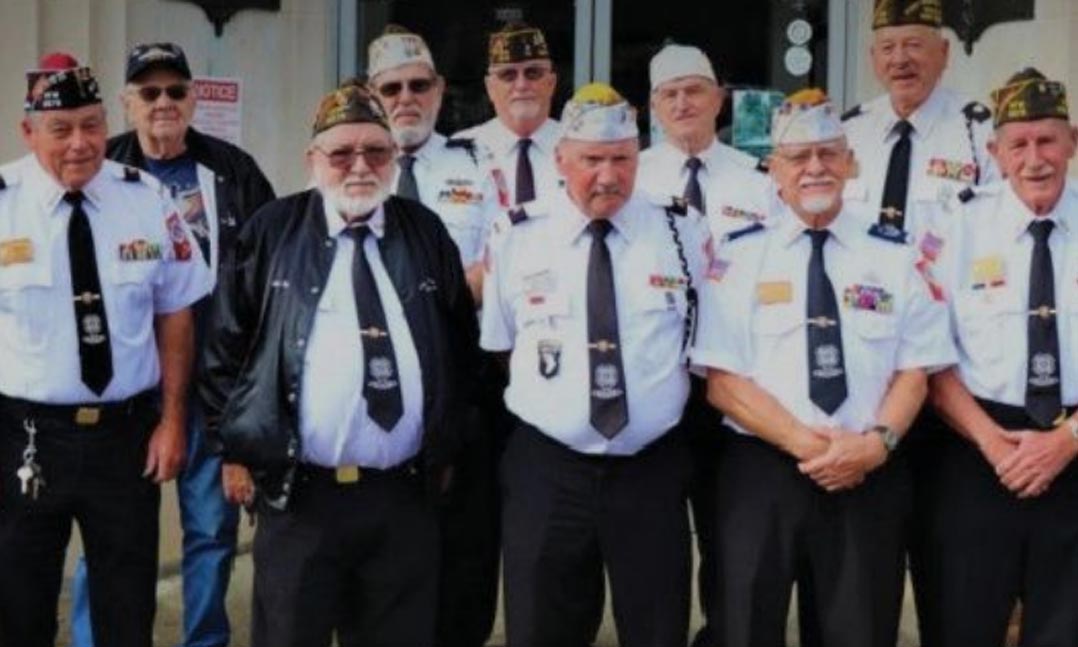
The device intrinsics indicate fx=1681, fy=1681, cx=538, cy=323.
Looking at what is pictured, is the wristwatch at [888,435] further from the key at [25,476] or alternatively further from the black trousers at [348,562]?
the key at [25,476]

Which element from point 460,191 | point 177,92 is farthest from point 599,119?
point 177,92

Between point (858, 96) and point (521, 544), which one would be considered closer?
point (521, 544)

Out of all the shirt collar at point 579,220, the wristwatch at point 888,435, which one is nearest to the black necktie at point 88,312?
the shirt collar at point 579,220

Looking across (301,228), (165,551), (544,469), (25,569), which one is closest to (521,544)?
(544,469)

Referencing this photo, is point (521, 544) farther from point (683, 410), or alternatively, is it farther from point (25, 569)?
point (25, 569)

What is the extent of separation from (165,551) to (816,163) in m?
3.72

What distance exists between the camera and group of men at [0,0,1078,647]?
14.9 ft

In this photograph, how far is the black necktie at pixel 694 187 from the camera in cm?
557

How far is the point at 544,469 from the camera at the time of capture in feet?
15.4

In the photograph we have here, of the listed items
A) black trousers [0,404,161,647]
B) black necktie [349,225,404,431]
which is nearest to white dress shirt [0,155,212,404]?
black trousers [0,404,161,647]

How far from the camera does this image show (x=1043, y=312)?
4.65 metres

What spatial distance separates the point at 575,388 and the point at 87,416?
54.2 inches

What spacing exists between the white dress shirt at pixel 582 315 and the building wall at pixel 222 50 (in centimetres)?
321

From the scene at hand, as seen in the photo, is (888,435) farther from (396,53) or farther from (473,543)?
(396,53)
